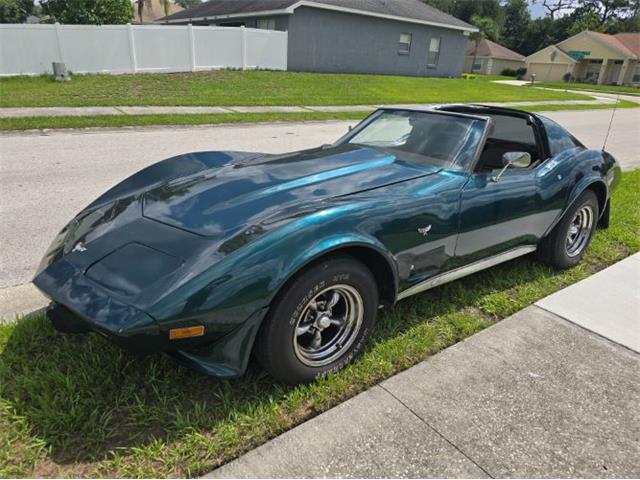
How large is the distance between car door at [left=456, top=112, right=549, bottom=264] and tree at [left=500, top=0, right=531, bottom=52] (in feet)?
263

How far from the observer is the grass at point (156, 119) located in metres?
9.73

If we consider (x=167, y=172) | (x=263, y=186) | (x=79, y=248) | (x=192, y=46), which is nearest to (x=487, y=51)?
(x=192, y=46)

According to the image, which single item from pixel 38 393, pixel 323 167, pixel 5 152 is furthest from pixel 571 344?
pixel 5 152

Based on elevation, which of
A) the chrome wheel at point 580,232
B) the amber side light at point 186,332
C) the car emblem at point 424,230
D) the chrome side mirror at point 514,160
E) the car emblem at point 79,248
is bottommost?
the chrome wheel at point 580,232

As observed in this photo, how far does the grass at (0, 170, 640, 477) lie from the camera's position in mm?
2061

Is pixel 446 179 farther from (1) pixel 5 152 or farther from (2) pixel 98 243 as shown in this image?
(1) pixel 5 152

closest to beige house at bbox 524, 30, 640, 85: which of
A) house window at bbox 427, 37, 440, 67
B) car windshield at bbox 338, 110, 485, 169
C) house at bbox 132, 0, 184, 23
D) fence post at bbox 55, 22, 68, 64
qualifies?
house window at bbox 427, 37, 440, 67

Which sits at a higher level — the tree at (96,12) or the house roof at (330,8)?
the house roof at (330,8)

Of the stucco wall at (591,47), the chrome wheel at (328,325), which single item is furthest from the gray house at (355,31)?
the stucco wall at (591,47)

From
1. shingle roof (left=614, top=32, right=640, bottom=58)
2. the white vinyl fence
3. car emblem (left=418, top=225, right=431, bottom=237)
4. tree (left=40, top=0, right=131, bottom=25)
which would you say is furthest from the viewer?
shingle roof (left=614, top=32, right=640, bottom=58)

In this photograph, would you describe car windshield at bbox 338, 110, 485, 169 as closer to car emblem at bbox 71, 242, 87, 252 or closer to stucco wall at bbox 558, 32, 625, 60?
car emblem at bbox 71, 242, 87, 252

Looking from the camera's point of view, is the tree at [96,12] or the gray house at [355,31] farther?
the tree at [96,12]

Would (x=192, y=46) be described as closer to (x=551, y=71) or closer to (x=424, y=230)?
(x=424, y=230)

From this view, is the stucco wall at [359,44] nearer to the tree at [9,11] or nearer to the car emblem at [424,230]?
the car emblem at [424,230]
